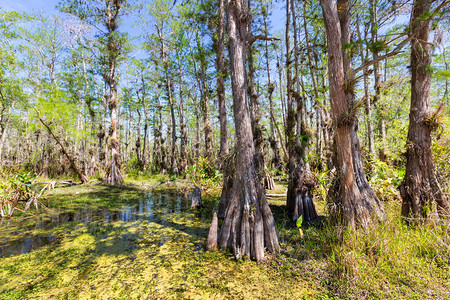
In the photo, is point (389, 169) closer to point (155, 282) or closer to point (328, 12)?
A: point (328, 12)

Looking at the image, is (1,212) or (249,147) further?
(1,212)

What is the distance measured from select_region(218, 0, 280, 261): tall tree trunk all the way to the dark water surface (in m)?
1.02

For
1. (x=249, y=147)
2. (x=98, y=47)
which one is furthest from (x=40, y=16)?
(x=249, y=147)

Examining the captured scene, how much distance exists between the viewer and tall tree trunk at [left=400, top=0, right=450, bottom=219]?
3422 millimetres

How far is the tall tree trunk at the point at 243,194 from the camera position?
354 cm

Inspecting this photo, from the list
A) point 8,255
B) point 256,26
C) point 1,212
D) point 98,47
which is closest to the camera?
point 8,255

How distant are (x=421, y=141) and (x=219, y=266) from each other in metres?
4.45

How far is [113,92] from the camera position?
13.1m

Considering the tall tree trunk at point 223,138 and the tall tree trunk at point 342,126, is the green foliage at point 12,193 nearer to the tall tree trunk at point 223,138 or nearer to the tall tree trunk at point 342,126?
the tall tree trunk at point 223,138

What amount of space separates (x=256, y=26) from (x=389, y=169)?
10.2m

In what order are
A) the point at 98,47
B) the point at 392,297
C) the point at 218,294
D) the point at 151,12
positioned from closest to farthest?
1. the point at 392,297
2. the point at 218,294
3. the point at 98,47
4. the point at 151,12

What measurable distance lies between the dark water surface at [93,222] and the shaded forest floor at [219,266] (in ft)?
0.18

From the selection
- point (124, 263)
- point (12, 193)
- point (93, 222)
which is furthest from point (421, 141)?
point (12, 193)

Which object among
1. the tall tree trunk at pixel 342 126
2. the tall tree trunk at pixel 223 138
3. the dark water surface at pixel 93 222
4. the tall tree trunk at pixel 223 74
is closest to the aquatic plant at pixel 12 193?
the dark water surface at pixel 93 222
